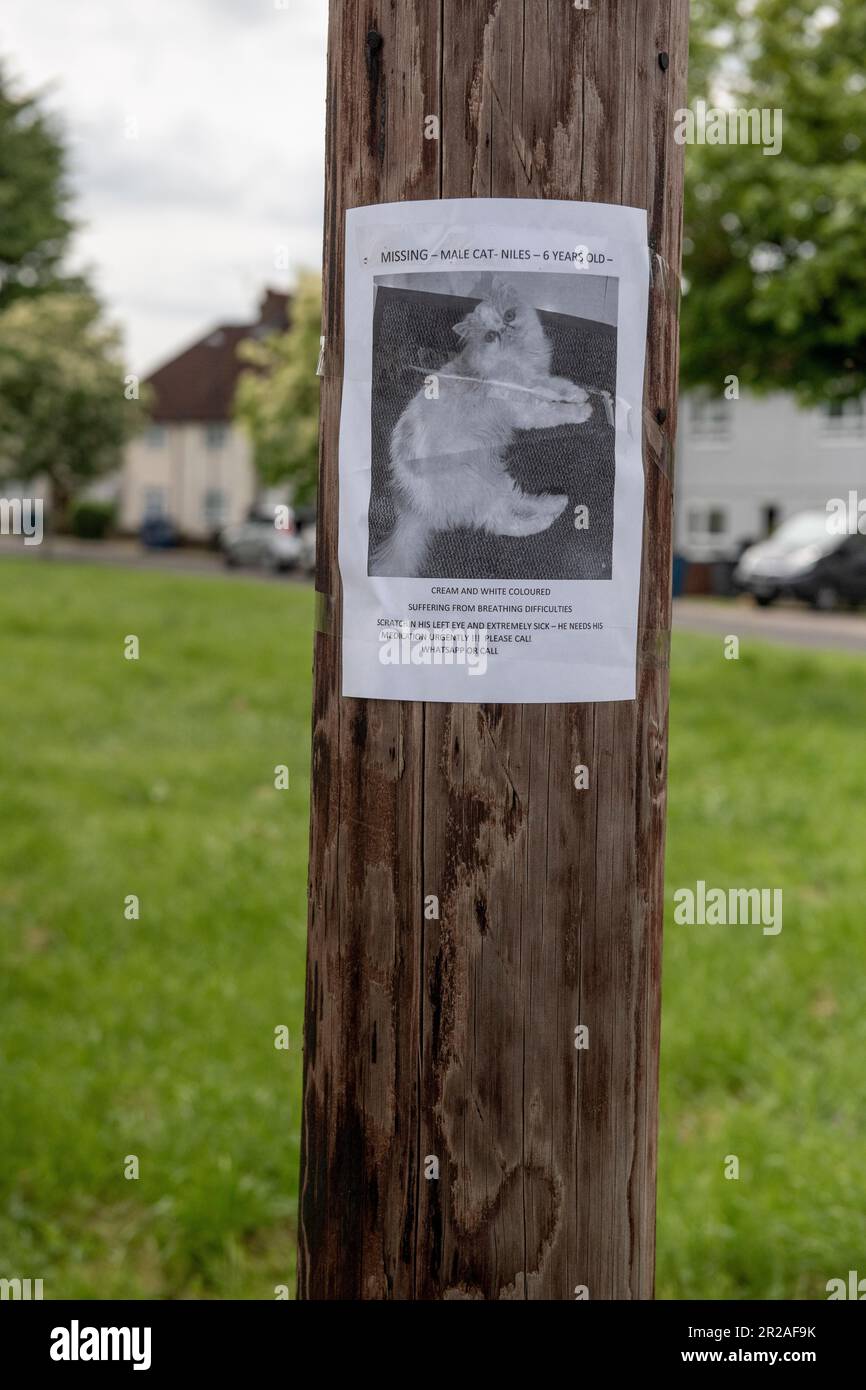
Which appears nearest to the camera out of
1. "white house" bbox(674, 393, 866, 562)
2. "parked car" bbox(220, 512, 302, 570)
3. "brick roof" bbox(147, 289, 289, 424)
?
"parked car" bbox(220, 512, 302, 570)

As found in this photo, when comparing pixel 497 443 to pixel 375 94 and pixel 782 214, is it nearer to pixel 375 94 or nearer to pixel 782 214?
pixel 375 94

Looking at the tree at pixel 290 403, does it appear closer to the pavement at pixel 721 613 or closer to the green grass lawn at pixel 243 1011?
the pavement at pixel 721 613

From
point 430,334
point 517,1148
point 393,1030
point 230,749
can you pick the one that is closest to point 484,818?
point 393,1030

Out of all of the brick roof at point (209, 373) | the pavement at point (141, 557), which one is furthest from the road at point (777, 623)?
the brick roof at point (209, 373)

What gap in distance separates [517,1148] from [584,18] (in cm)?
142

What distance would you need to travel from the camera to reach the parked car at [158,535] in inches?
1903

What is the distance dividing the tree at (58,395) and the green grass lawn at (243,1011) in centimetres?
2686

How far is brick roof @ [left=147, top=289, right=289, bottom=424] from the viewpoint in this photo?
52594 millimetres

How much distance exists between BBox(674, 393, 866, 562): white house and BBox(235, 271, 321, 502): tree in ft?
34.0

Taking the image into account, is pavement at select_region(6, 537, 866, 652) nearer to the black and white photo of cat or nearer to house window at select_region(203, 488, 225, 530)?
house window at select_region(203, 488, 225, 530)

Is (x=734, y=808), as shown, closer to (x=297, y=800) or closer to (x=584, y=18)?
(x=297, y=800)

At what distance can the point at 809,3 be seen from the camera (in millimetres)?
12727

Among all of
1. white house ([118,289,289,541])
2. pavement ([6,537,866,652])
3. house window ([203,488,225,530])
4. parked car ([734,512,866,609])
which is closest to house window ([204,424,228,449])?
white house ([118,289,289,541])

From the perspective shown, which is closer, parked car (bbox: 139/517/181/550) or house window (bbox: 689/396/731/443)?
house window (bbox: 689/396/731/443)
